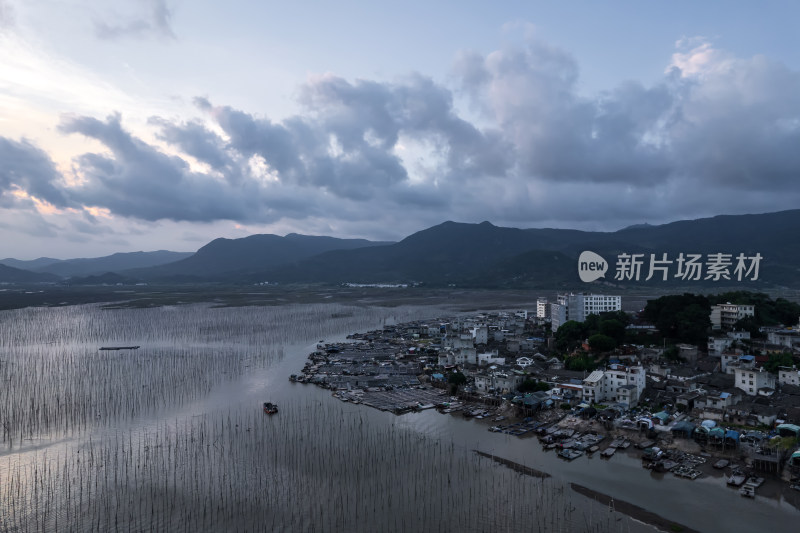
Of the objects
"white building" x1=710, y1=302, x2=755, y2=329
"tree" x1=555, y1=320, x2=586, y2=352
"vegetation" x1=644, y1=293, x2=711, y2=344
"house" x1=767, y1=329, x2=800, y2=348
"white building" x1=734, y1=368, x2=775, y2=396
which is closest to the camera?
"white building" x1=734, y1=368, x2=775, y2=396

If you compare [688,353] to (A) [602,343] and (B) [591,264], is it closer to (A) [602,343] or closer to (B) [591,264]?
(A) [602,343]

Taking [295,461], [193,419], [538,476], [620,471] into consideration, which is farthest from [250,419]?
[620,471]

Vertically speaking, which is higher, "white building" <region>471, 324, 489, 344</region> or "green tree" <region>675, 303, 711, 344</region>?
"green tree" <region>675, 303, 711, 344</region>

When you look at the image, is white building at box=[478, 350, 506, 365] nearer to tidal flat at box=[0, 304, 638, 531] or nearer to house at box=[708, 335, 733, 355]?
tidal flat at box=[0, 304, 638, 531]

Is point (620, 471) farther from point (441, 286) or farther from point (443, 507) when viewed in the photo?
point (441, 286)

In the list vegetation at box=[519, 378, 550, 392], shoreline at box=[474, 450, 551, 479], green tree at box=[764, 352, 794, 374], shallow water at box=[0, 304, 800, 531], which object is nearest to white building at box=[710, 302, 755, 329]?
green tree at box=[764, 352, 794, 374]

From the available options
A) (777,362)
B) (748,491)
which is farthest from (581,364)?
(748,491)
